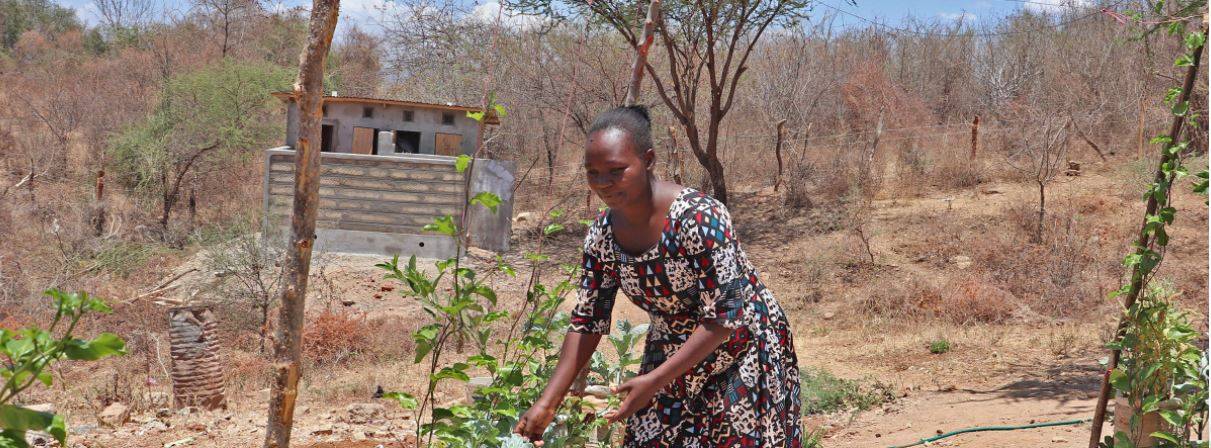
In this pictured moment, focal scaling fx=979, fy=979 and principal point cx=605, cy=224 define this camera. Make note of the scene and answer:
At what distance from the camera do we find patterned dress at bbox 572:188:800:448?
216 centimetres

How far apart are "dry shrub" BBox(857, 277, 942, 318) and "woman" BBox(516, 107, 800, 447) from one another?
660cm

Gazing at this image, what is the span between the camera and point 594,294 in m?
2.38

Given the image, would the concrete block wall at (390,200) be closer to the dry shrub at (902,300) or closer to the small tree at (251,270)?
the small tree at (251,270)

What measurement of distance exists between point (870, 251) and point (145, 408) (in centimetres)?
772

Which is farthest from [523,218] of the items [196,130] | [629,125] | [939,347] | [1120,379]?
[629,125]

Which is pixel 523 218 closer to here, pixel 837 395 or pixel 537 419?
pixel 837 395

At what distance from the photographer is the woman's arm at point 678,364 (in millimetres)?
2129

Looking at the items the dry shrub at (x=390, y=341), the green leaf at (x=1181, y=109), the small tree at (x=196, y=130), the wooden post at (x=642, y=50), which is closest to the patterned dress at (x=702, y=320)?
the wooden post at (x=642, y=50)

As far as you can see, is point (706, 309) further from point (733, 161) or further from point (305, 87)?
point (733, 161)

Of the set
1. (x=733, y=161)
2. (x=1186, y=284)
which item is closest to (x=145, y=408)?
(x=1186, y=284)

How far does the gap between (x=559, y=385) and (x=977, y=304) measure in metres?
6.89

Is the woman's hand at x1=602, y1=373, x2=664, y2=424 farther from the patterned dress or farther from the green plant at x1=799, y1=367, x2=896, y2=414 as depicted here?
the green plant at x1=799, y1=367, x2=896, y2=414

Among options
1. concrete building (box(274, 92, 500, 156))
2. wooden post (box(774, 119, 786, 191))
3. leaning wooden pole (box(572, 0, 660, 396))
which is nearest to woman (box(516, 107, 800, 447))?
leaning wooden pole (box(572, 0, 660, 396))

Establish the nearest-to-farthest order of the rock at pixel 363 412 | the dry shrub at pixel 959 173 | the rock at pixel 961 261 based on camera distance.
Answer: the rock at pixel 363 412 → the rock at pixel 961 261 → the dry shrub at pixel 959 173
